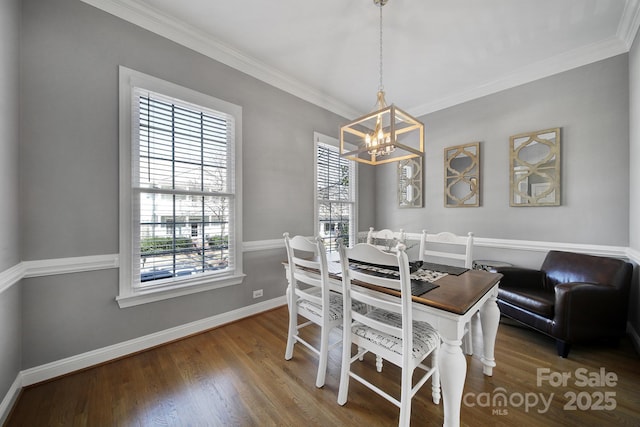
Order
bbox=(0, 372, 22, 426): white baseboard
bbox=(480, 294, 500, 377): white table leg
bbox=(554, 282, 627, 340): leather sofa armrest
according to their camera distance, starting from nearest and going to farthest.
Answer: bbox=(0, 372, 22, 426): white baseboard < bbox=(480, 294, 500, 377): white table leg < bbox=(554, 282, 627, 340): leather sofa armrest

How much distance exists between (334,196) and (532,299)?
8.75 ft

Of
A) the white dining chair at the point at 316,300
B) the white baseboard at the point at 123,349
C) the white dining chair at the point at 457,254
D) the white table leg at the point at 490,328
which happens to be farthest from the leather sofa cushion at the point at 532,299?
the white baseboard at the point at 123,349

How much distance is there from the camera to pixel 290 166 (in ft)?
10.6

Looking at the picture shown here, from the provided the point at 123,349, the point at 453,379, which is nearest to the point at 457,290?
the point at 453,379

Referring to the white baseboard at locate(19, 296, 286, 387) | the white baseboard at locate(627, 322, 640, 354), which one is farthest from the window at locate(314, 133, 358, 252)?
the white baseboard at locate(627, 322, 640, 354)

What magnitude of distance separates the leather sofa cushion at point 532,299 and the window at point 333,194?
221 cm

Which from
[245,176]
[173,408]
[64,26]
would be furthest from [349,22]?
[173,408]

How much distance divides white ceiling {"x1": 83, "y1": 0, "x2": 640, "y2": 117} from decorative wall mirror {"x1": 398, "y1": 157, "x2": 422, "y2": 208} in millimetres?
1211

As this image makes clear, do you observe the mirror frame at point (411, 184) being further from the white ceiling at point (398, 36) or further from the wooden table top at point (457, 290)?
the wooden table top at point (457, 290)

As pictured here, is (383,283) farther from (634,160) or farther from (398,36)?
(634,160)

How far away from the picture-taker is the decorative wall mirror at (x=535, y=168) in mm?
2771

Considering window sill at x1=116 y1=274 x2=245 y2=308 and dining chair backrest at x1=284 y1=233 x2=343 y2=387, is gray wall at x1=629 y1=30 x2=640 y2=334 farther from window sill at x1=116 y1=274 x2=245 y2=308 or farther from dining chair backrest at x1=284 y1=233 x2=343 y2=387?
window sill at x1=116 y1=274 x2=245 y2=308

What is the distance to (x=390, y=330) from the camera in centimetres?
131

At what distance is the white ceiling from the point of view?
6.86ft
